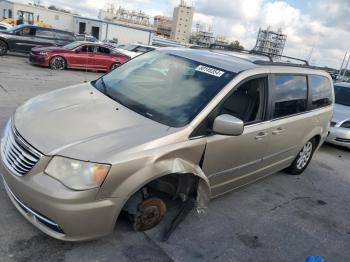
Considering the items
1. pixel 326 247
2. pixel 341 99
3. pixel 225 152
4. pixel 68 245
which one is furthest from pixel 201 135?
pixel 341 99

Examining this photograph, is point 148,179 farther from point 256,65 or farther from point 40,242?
point 256,65

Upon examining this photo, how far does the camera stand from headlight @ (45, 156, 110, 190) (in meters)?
2.71

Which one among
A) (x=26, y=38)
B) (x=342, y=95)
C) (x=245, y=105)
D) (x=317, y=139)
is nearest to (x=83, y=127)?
(x=245, y=105)

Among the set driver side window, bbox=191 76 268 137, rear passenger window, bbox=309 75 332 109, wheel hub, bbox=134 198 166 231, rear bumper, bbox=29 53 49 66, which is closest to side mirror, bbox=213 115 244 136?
driver side window, bbox=191 76 268 137

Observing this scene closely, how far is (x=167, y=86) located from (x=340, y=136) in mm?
5397

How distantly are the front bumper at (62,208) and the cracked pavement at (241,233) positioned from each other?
0.88 ft

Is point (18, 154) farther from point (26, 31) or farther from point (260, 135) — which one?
point (26, 31)

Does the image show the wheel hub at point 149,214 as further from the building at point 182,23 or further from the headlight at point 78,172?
the building at point 182,23

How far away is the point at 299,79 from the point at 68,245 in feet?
11.9

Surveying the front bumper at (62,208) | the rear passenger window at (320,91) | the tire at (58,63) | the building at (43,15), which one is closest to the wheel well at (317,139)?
the rear passenger window at (320,91)

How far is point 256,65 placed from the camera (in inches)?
160

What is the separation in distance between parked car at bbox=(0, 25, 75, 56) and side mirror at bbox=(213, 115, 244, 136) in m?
15.7

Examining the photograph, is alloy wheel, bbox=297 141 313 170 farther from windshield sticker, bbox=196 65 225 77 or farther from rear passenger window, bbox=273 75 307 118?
windshield sticker, bbox=196 65 225 77

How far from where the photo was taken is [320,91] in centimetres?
552
